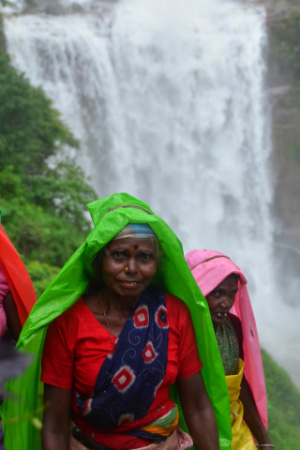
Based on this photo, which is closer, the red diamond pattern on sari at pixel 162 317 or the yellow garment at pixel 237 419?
the red diamond pattern on sari at pixel 162 317

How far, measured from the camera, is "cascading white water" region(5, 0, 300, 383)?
1534 cm

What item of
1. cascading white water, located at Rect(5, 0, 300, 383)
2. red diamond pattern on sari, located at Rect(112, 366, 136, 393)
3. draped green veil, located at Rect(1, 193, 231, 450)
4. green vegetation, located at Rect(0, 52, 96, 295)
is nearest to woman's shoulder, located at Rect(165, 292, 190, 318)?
draped green veil, located at Rect(1, 193, 231, 450)

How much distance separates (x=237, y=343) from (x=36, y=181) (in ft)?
27.2

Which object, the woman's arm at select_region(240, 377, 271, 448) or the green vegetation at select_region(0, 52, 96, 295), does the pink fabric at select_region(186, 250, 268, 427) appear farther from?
the green vegetation at select_region(0, 52, 96, 295)

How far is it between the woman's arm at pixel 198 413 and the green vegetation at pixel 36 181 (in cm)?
615

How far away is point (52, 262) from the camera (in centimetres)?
812

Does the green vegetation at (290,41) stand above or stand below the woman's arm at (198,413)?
above

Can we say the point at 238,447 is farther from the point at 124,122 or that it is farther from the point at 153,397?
the point at 124,122

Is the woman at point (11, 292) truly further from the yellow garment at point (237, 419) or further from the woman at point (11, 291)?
the yellow garment at point (237, 419)

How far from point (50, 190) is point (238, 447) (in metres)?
8.39

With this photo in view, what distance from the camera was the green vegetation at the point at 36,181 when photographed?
807cm

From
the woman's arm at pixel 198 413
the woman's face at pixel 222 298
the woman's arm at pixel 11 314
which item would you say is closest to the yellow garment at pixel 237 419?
the woman's face at pixel 222 298

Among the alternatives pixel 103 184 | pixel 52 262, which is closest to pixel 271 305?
pixel 103 184

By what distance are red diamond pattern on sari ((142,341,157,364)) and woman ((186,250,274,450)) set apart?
0.57 meters
